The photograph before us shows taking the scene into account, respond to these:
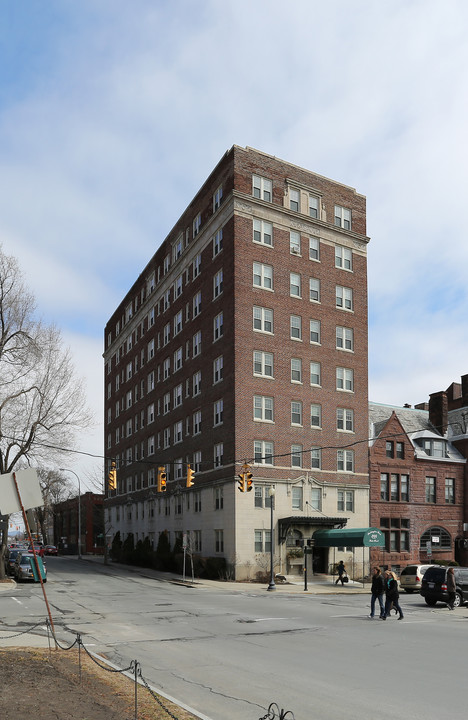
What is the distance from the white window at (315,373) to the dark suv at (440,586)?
21.3 meters

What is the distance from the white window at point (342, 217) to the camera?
54.1m

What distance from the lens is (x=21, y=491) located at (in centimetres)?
1352

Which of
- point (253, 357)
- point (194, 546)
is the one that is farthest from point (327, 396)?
point (194, 546)

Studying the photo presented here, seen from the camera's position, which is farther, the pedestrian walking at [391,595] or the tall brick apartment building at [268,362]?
the tall brick apartment building at [268,362]

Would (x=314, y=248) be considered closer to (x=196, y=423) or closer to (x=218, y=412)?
(x=218, y=412)

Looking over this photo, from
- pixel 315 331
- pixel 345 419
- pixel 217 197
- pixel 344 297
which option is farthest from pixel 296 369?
pixel 217 197

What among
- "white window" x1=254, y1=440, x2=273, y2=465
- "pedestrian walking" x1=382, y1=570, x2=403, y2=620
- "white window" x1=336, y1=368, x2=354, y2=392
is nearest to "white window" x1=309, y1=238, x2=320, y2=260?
"white window" x1=336, y1=368, x2=354, y2=392

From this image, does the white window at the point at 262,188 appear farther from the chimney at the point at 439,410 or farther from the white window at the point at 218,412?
the chimney at the point at 439,410

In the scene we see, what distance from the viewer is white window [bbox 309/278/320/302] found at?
169 ft

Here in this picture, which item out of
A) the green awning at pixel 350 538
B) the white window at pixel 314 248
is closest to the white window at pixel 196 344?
the white window at pixel 314 248

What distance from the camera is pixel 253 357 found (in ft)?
156

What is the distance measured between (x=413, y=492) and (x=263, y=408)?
15983 millimetres

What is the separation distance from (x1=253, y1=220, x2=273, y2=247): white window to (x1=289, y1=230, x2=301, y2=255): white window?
1.91m

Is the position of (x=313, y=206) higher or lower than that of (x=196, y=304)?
higher
